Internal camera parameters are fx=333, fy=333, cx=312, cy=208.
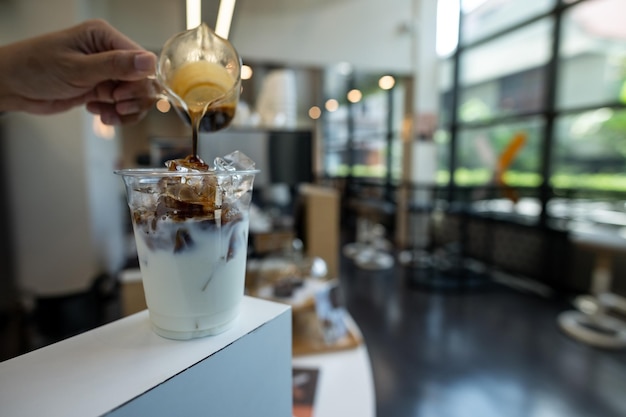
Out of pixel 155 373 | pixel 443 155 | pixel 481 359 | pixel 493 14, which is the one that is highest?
pixel 493 14

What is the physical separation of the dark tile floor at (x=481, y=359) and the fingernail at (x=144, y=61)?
2067 mm

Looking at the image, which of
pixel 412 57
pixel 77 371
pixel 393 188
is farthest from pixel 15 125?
pixel 393 188

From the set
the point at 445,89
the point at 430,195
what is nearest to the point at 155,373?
the point at 430,195

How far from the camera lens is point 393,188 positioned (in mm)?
6355

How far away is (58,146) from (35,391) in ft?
10.6

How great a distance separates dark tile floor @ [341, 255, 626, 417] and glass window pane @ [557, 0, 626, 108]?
2190 mm

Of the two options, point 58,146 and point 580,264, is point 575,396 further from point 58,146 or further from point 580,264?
point 58,146

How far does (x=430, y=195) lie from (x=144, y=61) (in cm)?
538

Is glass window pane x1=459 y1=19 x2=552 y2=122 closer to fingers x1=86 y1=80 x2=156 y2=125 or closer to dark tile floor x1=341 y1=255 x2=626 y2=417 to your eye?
dark tile floor x1=341 y1=255 x2=626 y2=417

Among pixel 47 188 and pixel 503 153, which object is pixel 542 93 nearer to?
pixel 503 153

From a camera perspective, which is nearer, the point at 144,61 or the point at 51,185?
the point at 144,61

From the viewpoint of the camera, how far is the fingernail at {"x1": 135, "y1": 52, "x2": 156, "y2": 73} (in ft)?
1.97

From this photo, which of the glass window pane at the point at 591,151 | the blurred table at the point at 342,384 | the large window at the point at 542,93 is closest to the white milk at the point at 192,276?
the blurred table at the point at 342,384

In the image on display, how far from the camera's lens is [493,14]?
4.45 m
